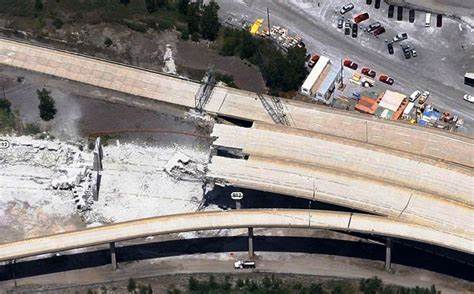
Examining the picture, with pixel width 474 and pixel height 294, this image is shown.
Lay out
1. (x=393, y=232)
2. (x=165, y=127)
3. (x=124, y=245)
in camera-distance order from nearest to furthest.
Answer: (x=393, y=232), (x=124, y=245), (x=165, y=127)

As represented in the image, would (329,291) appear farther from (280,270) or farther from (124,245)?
(124,245)

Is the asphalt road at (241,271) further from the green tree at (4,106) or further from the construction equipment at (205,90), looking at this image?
the green tree at (4,106)

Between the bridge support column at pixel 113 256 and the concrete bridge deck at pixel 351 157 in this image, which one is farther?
the concrete bridge deck at pixel 351 157

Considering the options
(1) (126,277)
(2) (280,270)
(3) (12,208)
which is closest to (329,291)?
(2) (280,270)

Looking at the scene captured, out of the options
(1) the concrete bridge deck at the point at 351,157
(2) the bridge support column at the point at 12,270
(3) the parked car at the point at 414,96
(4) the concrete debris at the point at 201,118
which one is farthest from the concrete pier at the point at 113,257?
(3) the parked car at the point at 414,96

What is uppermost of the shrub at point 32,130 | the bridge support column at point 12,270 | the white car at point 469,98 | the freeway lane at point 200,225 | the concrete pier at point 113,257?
the white car at point 469,98

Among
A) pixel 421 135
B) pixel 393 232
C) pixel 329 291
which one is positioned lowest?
pixel 329 291

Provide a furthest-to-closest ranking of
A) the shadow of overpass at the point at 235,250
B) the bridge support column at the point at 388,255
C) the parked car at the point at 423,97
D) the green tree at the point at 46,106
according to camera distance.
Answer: the parked car at the point at 423,97, the green tree at the point at 46,106, the shadow of overpass at the point at 235,250, the bridge support column at the point at 388,255
